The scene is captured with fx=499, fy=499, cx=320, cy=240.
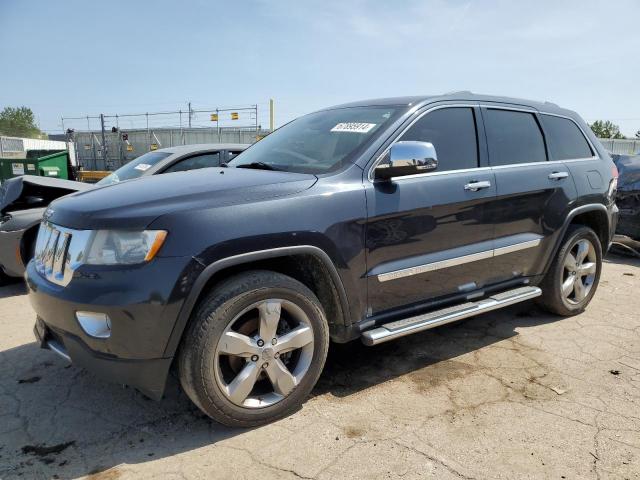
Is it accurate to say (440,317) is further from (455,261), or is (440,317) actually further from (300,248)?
(300,248)

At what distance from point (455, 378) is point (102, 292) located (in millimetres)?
2266

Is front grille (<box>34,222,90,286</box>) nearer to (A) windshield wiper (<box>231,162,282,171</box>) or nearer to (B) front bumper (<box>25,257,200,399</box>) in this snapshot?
(B) front bumper (<box>25,257,200,399</box>)

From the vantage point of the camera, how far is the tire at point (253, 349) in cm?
246

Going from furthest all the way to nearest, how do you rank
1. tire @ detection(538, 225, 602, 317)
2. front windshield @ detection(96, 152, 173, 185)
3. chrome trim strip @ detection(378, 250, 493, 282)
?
front windshield @ detection(96, 152, 173, 185)
tire @ detection(538, 225, 602, 317)
chrome trim strip @ detection(378, 250, 493, 282)

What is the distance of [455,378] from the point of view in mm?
3324

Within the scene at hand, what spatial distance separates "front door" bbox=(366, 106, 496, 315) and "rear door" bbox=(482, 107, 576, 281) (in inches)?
5.4

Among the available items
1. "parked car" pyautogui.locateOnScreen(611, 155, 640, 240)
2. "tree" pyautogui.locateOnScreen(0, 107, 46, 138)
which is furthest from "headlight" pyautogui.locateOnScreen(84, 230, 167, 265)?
"tree" pyautogui.locateOnScreen(0, 107, 46, 138)

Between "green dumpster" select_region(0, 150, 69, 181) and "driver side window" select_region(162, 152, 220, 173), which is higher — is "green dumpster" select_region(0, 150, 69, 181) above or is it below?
below

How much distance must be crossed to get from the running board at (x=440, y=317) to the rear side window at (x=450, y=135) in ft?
3.18

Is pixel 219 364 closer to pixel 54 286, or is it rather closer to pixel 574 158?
pixel 54 286

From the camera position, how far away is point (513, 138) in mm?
3926

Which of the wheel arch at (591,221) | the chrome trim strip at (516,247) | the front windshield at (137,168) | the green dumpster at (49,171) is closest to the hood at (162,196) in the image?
the chrome trim strip at (516,247)

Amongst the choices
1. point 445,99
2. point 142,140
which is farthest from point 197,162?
point 142,140

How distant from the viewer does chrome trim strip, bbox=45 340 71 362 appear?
2.61 m
